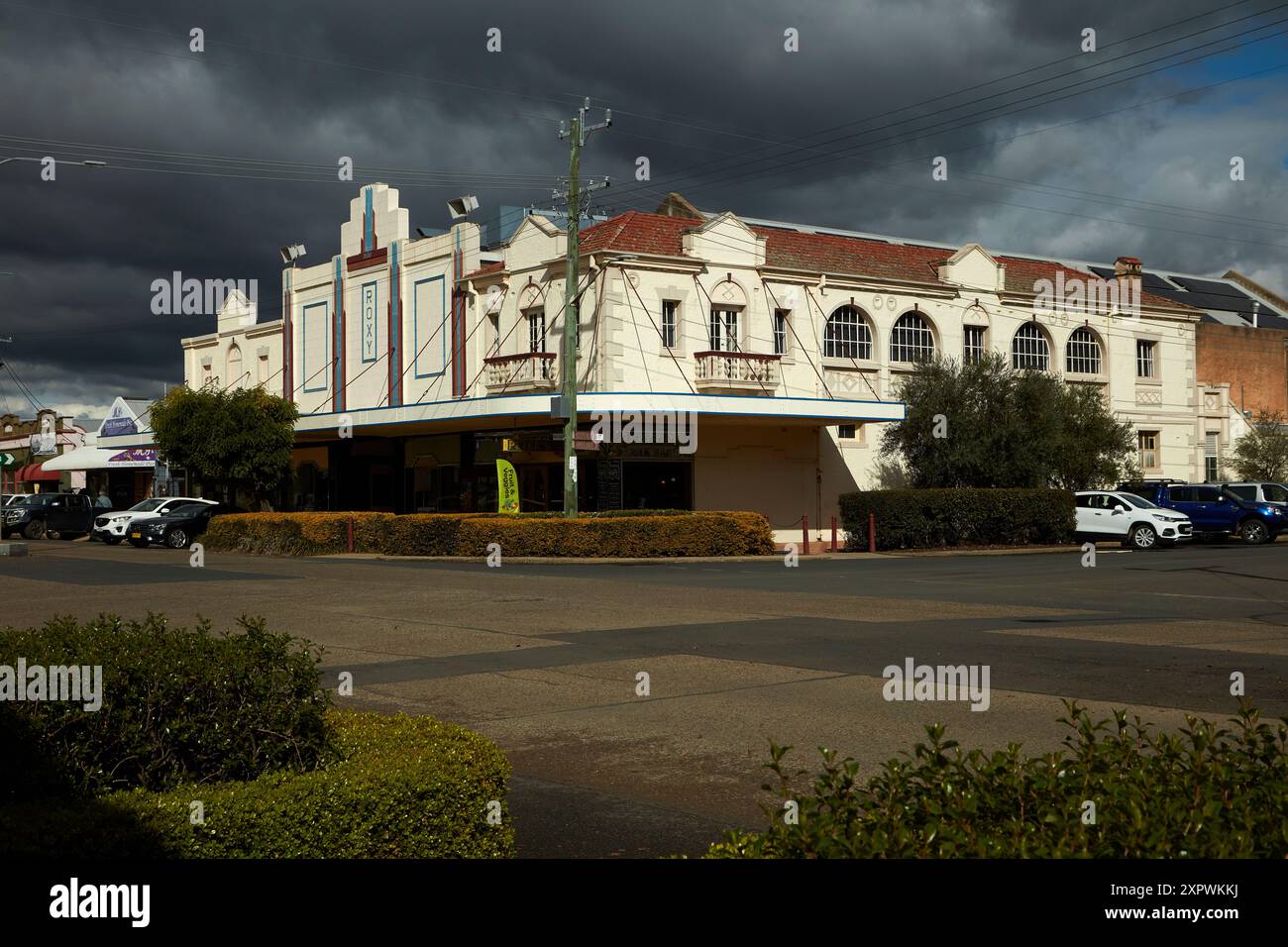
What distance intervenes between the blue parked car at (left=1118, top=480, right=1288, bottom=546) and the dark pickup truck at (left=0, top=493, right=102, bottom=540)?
127 feet

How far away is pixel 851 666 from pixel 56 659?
8.48m

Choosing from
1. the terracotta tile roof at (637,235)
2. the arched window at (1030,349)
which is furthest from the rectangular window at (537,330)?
the arched window at (1030,349)

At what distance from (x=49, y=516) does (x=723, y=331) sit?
2770 centimetres

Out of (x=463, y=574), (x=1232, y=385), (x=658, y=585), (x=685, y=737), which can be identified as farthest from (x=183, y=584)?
(x=1232, y=385)

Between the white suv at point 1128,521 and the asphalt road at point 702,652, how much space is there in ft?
27.3

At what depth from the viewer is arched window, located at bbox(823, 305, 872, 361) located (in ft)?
137

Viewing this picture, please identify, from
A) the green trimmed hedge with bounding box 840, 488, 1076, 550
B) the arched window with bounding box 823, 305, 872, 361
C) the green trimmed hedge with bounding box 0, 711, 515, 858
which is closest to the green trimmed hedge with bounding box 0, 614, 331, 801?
the green trimmed hedge with bounding box 0, 711, 515, 858

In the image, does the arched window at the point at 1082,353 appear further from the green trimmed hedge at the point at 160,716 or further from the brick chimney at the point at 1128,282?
the green trimmed hedge at the point at 160,716

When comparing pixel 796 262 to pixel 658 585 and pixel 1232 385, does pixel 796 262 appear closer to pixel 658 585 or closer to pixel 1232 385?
pixel 658 585

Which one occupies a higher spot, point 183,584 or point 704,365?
point 704,365

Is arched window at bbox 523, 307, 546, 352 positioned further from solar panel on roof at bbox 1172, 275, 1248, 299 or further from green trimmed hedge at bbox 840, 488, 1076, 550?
solar panel on roof at bbox 1172, 275, 1248, 299

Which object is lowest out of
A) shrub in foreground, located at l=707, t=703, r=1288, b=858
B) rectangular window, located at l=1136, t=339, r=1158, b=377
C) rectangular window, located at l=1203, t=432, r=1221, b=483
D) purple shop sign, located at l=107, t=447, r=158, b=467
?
shrub in foreground, located at l=707, t=703, r=1288, b=858

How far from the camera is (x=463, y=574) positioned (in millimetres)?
25656

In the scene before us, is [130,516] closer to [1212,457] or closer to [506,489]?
[506,489]
